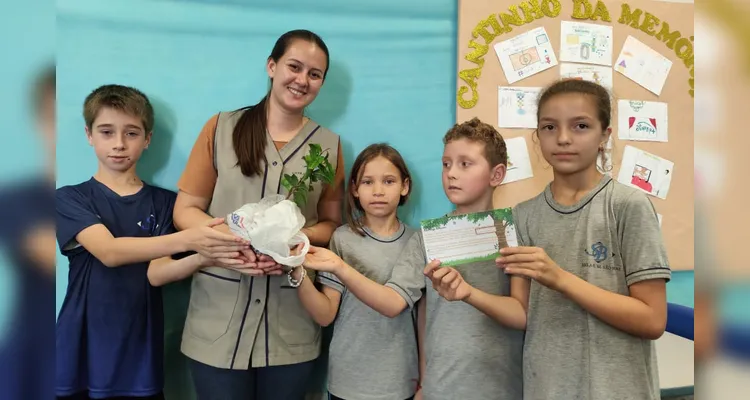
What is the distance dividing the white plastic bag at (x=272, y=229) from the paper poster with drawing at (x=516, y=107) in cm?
94

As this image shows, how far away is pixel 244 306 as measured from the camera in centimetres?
139

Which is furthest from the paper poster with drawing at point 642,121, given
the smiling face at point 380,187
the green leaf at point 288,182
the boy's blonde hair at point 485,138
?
the green leaf at point 288,182

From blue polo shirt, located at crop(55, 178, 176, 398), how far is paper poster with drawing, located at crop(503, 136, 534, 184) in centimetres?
122

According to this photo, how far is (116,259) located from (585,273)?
49.3 inches

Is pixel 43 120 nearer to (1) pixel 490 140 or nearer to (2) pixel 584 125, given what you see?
(2) pixel 584 125

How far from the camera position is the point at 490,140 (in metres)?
1.40

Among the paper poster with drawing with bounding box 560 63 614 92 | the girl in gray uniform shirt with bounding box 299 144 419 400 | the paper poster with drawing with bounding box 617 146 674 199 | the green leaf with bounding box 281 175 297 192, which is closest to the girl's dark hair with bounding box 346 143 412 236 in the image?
the girl in gray uniform shirt with bounding box 299 144 419 400

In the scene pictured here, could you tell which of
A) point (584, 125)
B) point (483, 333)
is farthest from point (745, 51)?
point (483, 333)

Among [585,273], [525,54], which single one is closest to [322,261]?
[585,273]

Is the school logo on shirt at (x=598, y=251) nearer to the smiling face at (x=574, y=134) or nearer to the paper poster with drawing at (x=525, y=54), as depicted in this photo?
the smiling face at (x=574, y=134)

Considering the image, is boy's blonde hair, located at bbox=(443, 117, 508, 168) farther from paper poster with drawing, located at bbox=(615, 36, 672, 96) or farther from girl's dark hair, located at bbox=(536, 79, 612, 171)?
paper poster with drawing, located at bbox=(615, 36, 672, 96)

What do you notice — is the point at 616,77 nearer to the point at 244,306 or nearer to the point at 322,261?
the point at 322,261

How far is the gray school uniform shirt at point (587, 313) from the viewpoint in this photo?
1.06 m

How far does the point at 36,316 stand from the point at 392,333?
3.94ft
